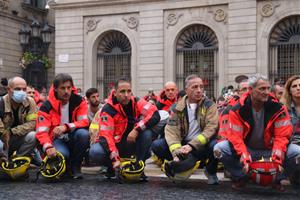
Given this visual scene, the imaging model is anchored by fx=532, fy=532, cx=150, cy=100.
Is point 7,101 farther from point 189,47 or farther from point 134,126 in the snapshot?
point 189,47

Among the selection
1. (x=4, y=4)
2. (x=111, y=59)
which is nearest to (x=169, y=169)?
(x=111, y=59)

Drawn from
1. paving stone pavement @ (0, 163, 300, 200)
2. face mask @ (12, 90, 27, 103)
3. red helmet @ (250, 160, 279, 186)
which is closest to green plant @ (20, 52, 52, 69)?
face mask @ (12, 90, 27, 103)

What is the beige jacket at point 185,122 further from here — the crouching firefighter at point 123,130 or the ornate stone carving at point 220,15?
the ornate stone carving at point 220,15

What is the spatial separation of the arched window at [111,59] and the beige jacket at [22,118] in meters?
15.8

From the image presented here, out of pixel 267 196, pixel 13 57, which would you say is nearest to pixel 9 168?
pixel 267 196

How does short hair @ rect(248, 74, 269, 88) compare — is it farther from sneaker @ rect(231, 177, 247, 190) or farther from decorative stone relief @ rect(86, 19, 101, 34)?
decorative stone relief @ rect(86, 19, 101, 34)

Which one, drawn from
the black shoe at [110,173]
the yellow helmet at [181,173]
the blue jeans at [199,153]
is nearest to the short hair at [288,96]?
the blue jeans at [199,153]

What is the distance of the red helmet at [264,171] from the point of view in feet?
19.2

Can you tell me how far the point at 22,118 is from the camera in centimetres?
750

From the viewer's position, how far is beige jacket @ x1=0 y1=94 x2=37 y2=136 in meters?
7.34

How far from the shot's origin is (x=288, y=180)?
7.02 meters

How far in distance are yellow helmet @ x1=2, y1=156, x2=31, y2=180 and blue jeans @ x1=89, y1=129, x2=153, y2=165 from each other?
3.01ft

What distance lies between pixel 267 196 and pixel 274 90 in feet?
Answer: 9.68

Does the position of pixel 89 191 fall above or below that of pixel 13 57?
below
